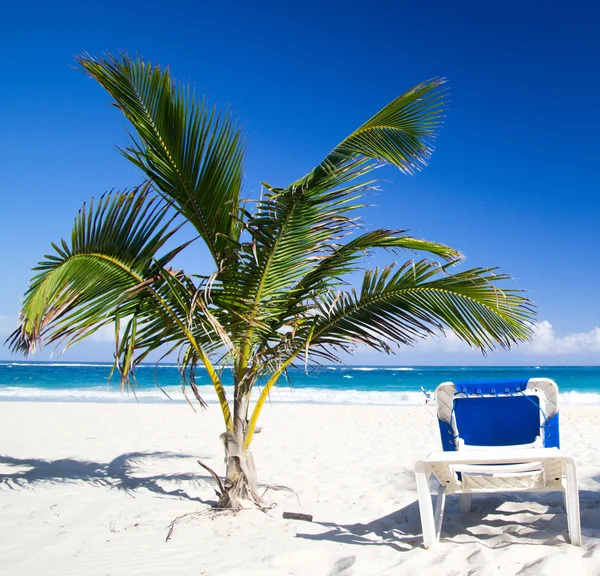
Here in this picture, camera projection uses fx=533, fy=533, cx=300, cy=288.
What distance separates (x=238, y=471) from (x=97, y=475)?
2.24m

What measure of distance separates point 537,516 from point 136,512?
286cm

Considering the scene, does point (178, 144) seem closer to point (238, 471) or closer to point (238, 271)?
point (238, 271)

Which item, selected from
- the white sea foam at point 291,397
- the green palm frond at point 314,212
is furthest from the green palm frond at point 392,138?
the white sea foam at point 291,397

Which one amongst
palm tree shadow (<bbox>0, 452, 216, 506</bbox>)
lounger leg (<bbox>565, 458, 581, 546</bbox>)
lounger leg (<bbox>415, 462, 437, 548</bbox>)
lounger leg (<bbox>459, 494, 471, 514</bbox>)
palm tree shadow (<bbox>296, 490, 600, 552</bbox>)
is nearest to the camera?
lounger leg (<bbox>565, 458, 581, 546</bbox>)

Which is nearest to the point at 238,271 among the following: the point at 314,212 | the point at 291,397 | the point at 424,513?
the point at 314,212

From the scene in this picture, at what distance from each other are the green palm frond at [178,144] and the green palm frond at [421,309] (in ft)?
3.30

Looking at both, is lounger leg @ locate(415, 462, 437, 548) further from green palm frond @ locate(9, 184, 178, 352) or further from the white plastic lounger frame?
green palm frond @ locate(9, 184, 178, 352)

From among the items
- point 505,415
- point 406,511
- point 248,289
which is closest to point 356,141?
point 248,289

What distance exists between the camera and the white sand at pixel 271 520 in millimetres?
2861

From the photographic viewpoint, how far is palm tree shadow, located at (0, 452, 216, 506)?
15.7 feet

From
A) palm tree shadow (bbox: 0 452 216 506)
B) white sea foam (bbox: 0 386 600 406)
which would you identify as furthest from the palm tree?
white sea foam (bbox: 0 386 600 406)

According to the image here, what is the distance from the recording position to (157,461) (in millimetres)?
6297

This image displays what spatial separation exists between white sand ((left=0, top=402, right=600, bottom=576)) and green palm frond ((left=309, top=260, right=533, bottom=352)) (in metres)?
1.27

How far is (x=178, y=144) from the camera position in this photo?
3770 millimetres
